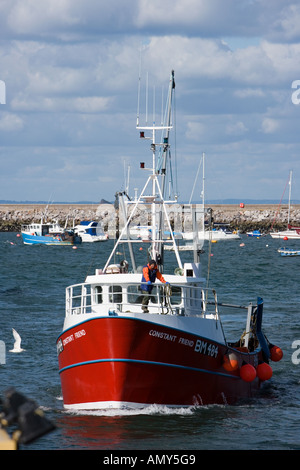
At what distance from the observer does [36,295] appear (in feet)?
138

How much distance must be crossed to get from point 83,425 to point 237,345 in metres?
7.09

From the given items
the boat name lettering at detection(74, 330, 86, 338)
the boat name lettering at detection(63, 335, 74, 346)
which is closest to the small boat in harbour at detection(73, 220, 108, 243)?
the boat name lettering at detection(63, 335, 74, 346)

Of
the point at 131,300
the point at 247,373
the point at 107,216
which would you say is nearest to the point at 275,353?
the point at 247,373

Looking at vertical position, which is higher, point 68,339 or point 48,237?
point 48,237

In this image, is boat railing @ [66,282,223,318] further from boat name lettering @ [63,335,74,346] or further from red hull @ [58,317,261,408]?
red hull @ [58,317,261,408]

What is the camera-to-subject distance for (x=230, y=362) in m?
18.4

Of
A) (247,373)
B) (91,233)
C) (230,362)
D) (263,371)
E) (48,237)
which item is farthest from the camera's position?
(91,233)

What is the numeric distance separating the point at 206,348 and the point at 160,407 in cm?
173

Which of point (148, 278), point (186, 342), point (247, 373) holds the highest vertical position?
point (148, 278)

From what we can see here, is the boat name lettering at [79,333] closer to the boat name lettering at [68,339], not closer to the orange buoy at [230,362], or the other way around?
the boat name lettering at [68,339]

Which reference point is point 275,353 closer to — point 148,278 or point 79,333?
point 148,278

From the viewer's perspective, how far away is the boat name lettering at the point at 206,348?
17297 millimetres

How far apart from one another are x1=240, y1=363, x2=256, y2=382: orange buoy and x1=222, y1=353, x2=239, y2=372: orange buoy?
0.69 meters
